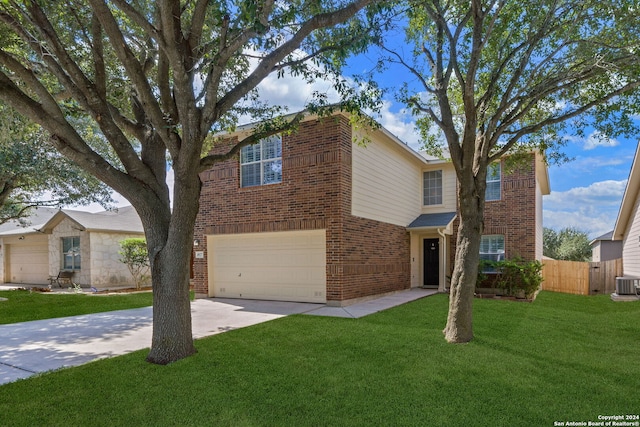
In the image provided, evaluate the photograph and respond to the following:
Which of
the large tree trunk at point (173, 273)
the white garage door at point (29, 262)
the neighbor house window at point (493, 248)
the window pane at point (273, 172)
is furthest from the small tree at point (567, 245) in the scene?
the white garage door at point (29, 262)

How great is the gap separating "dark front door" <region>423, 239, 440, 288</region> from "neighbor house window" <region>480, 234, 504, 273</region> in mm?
1725

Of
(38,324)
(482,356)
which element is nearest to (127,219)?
(38,324)

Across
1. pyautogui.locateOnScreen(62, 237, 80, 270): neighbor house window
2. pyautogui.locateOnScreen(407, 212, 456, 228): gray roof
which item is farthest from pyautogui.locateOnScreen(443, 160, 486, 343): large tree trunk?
pyautogui.locateOnScreen(62, 237, 80, 270): neighbor house window

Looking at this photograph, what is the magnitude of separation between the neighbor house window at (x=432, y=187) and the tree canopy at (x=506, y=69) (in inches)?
332

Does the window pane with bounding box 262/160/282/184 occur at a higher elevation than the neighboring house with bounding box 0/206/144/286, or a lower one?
higher

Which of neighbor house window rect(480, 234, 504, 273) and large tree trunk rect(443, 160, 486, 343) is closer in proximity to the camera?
large tree trunk rect(443, 160, 486, 343)

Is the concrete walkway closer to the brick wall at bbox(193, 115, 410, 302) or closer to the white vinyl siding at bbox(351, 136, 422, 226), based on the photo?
the brick wall at bbox(193, 115, 410, 302)

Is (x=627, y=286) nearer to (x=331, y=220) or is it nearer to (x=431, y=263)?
(x=431, y=263)

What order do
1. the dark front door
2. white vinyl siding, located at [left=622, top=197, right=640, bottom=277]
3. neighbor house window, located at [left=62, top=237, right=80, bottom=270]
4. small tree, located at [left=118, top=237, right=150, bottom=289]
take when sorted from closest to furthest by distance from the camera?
1. white vinyl siding, located at [left=622, top=197, right=640, bottom=277]
2. the dark front door
3. small tree, located at [left=118, top=237, right=150, bottom=289]
4. neighbor house window, located at [left=62, top=237, right=80, bottom=270]

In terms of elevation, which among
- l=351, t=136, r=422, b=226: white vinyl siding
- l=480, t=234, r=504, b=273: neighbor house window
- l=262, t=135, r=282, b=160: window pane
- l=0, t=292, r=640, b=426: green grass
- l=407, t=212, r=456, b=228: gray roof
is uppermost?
l=262, t=135, r=282, b=160: window pane

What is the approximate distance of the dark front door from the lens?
15055 millimetres

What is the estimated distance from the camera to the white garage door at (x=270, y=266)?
35.1 ft

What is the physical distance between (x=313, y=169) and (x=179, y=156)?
17.8 ft

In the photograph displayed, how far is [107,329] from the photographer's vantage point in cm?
764
